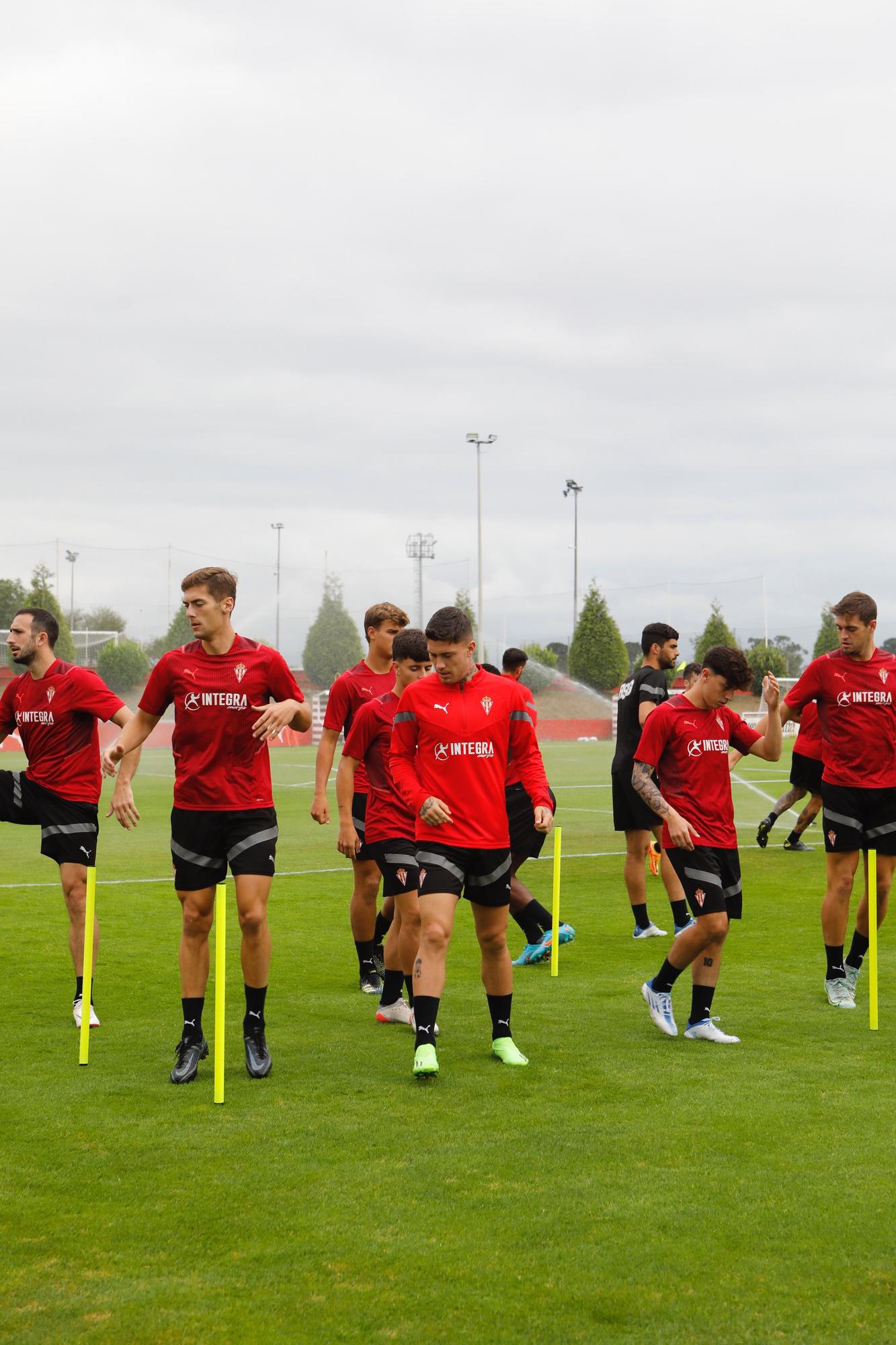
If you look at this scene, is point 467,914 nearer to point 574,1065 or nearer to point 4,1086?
point 574,1065

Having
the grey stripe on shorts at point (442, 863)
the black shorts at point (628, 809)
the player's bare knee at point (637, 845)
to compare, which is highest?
the grey stripe on shorts at point (442, 863)

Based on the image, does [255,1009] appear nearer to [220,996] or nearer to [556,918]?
[220,996]

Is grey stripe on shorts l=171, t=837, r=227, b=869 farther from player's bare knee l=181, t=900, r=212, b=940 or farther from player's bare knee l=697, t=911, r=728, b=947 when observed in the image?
player's bare knee l=697, t=911, r=728, b=947

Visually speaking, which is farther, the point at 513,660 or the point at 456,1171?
the point at 513,660

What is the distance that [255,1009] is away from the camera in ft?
20.5

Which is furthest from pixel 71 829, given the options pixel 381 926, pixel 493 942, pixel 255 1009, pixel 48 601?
pixel 48 601

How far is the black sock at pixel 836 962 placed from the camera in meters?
7.78

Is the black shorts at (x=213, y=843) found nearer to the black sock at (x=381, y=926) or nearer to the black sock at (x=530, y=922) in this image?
the black sock at (x=381, y=926)

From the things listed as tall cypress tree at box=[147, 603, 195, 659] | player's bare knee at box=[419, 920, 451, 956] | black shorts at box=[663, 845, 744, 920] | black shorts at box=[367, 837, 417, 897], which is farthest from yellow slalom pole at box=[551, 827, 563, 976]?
tall cypress tree at box=[147, 603, 195, 659]

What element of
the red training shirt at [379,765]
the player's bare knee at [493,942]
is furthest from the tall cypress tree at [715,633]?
the player's bare knee at [493,942]

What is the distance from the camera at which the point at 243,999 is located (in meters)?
7.78

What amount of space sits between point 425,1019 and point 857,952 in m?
3.14

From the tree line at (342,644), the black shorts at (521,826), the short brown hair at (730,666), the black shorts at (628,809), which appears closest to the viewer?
the short brown hair at (730,666)

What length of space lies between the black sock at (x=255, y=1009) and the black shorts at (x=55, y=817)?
1.35 metres
